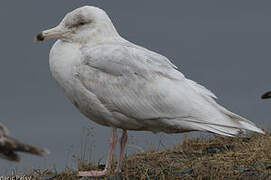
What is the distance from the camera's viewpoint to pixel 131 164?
1057 centimetres

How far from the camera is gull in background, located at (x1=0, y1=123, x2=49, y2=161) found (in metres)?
5.76

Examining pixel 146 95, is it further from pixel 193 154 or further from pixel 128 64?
pixel 193 154

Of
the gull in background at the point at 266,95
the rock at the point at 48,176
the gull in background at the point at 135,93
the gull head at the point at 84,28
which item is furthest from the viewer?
the gull in background at the point at 266,95

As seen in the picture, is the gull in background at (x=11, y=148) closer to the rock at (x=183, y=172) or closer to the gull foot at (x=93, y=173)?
the gull foot at (x=93, y=173)

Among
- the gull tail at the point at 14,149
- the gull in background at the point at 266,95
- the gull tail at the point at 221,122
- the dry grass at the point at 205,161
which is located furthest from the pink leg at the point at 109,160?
the gull tail at the point at 14,149

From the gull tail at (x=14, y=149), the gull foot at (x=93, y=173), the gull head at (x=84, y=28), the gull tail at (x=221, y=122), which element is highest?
the gull head at (x=84, y=28)

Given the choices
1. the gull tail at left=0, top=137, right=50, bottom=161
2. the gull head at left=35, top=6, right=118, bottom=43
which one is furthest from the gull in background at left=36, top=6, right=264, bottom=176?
the gull tail at left=0, top=137, right=50, bottom=161

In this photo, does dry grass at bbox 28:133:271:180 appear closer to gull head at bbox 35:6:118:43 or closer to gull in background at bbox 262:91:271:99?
gull in background at bbox 262:91:271:99

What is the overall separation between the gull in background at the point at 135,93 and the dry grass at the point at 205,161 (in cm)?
72

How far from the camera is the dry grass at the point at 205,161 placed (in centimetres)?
966

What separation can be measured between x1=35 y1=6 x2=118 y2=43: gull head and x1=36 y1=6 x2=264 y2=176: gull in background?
11.0 inches

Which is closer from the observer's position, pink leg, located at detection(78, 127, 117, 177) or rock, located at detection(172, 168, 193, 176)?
pink leg, located at detection(78, 127, 117, 177)

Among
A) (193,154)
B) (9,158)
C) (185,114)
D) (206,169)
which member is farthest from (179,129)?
(9,158)

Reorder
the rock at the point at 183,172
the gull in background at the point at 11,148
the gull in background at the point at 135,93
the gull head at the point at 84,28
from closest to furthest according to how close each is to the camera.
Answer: the gull in background at the point at 11,148
the gull in background at the point at 135,93
the gull head at the point at 84,28
the rock at the point at 183,172
